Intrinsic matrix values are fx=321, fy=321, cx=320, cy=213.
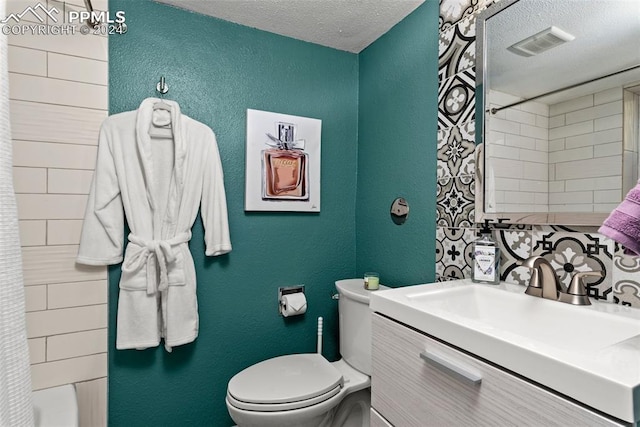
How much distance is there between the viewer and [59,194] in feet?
4.14

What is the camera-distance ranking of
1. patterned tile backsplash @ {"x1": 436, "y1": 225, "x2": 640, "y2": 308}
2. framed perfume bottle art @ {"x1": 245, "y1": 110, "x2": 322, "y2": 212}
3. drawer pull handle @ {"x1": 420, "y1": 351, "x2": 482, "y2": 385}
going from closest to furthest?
drawer pull handle @ {"x1": 420, "y1": 351, "x2": 482, "y2": 385} < patterned tile backsplash @ {"x1": 436, "y1": 225, "x2": 640, "y2": 308} < framed perfume bottle art @ {"x1": 245, "y1": 110, "x2": 322, "y2": 212}

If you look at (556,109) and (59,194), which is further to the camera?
(59,194)

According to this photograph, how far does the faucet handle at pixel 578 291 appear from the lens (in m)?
0.86

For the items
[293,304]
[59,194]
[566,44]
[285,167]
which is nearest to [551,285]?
[566,44]

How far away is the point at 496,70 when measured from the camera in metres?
1.17

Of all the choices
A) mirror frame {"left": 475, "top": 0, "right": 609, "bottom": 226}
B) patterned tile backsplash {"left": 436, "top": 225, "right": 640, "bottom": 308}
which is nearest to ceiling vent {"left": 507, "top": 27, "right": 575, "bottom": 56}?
mirror frame {"left": 475, "top": 0, "right": 609, "bottom": 226}

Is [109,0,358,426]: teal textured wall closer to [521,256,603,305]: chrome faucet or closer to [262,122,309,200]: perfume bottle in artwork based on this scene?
[262,122,309,200]: perfume bottle in artwork

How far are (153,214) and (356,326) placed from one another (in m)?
1.04

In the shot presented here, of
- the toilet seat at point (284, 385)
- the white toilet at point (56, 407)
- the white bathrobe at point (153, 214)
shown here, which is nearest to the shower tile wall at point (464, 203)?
the toilet seat at point (284, 385)

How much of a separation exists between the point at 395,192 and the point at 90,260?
138 centimetres

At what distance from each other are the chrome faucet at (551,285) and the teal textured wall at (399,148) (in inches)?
19.6

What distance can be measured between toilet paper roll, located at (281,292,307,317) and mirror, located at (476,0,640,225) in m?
1.00

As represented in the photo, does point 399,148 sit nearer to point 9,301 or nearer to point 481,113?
point 481,113

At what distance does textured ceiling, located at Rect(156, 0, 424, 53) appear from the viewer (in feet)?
4.93
